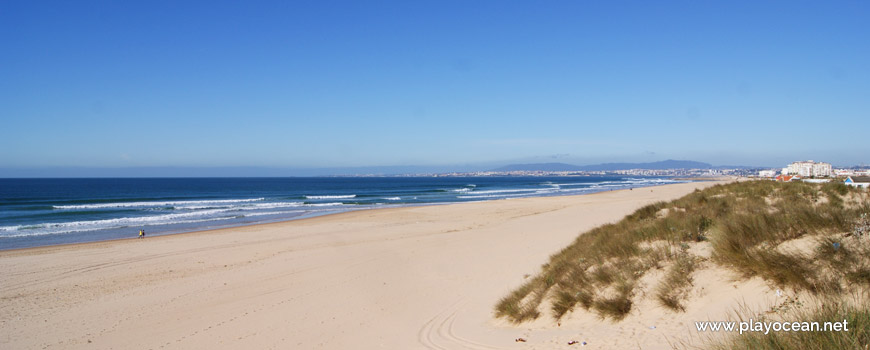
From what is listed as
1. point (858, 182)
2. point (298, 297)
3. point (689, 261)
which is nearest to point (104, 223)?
point (298, 297)

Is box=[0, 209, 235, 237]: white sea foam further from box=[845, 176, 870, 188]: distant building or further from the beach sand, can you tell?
box=[845, 176, 870, 188]: distant building

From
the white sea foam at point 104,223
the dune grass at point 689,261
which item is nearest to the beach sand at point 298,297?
the dune grass at point 689,261

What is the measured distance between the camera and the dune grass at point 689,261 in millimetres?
4254

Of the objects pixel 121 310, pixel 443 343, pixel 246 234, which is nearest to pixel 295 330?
pixel 443 343

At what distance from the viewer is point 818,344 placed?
9.29ft

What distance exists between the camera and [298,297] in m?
8.98

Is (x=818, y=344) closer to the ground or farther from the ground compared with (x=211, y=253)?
farther from the ground

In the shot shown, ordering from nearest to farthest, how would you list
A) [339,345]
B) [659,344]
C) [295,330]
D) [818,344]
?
1. [818,344]
2. [659,344]
3. [339,345]
4. [295,330]

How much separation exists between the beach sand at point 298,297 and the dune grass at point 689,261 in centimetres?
25

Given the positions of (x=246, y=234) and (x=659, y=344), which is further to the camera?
(x=246, y=234)

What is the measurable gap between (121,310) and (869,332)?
10.5 meters

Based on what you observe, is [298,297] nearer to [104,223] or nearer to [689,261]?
[689,261]

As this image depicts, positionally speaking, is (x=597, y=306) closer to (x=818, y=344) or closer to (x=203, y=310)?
(x=818, y=344)

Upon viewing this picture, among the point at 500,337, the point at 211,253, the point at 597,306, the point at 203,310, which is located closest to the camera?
the point at 597,306
